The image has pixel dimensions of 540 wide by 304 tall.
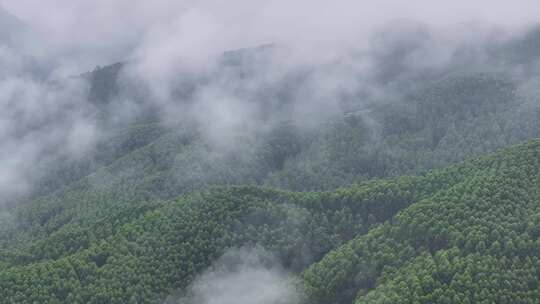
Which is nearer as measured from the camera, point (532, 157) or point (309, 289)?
point (309, 289)

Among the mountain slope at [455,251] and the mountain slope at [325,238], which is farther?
the mountain slope at [325,238]

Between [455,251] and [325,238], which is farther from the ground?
[455,251]

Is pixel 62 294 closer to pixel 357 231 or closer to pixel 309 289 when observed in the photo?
pixel 309 289

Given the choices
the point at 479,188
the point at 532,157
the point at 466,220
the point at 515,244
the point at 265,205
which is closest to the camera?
the point at 515,244

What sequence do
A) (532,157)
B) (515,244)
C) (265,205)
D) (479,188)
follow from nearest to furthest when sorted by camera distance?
1. (515,244)
2. (479,188)
3. (532,157)
4. (265,205)

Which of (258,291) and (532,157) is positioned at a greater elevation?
(532,157)

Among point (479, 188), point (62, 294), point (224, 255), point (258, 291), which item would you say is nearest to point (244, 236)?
point (224, 255)

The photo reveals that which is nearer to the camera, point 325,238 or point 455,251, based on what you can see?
point 455,251

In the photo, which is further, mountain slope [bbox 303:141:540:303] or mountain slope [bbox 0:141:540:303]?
mountain slope [bbox 0:141:540:303]

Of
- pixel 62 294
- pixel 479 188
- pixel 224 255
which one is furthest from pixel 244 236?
pixel 479 188
